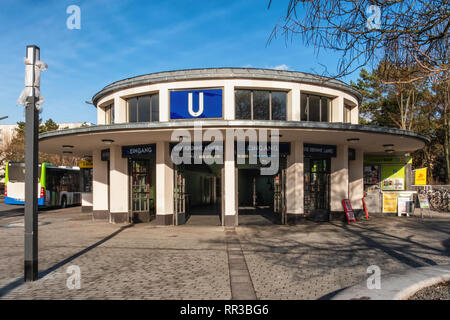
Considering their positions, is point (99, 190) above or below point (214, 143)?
below

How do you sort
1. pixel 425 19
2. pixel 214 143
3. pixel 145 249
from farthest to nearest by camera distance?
pixel 214 143 → pixel 145 249 → pixel 425 19

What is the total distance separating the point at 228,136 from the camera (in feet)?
37.9

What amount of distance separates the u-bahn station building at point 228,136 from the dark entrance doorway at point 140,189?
0.04 m

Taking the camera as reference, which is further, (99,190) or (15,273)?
(99,190)

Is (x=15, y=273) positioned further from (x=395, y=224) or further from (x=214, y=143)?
(x=395, y=224)

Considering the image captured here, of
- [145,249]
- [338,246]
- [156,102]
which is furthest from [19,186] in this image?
[338,246]

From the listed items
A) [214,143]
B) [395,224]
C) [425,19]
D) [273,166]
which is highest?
[425,19]

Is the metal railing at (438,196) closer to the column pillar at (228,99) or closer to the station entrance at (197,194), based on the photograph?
the station entrance at (197,194)

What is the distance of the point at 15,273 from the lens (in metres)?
6.08

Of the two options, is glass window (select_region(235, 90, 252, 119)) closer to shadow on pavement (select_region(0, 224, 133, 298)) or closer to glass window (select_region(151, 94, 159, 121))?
glass window (select_region(151, 94, 159, 121))

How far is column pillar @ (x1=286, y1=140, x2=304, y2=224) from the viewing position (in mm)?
12734

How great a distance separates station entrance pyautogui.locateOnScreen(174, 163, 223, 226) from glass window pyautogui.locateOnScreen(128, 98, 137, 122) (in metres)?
2.94
